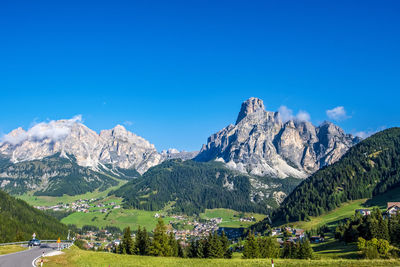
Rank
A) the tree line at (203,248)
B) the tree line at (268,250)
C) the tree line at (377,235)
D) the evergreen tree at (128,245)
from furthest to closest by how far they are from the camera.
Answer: the evergreen tree at (128,245), the tree line at (268,250), the tree line at (203,248), the tree line at (377,235)

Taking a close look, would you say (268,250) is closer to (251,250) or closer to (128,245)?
(251,250)

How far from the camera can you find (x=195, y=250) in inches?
4237

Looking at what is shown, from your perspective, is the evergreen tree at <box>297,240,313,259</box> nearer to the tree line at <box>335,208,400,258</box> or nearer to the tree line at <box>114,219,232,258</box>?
the tree line at <box>335,208,400,258</box>

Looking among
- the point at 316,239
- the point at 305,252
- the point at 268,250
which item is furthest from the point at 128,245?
the point at 316,239

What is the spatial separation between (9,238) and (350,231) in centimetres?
18280

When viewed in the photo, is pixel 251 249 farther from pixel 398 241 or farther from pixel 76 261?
pixel 76 261

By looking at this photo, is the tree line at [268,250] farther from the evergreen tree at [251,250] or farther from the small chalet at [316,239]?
the small chalet at [316,239]

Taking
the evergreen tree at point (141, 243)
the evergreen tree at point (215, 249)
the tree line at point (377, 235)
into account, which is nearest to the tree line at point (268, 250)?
the evergreen tree at point (215, 249)

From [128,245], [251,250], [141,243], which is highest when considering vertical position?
[141,243]

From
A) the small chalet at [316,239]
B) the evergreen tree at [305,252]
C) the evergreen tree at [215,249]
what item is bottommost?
the small chalet at [316,239]

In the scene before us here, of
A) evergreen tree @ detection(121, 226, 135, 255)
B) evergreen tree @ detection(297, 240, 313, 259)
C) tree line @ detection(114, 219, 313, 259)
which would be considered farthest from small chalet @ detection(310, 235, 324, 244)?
evergreen tree @ detection(121, 226, 135, 255)

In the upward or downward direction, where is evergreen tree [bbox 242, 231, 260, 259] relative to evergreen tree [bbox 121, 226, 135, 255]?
downward

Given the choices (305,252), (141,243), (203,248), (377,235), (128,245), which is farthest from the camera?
(141,243)

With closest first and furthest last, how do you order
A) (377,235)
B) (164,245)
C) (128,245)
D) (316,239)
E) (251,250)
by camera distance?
(164,245), (377,235), (251,250), (128,245), (316,239)
